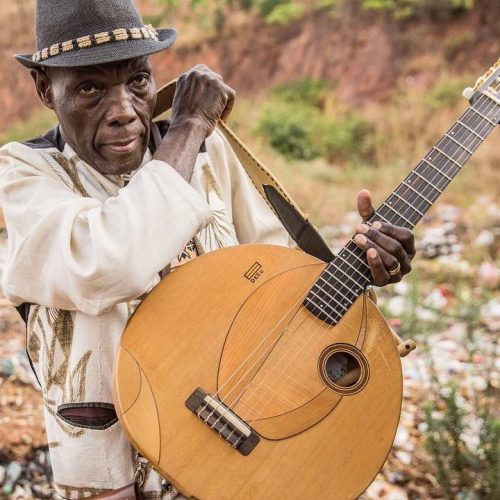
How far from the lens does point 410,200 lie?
1864 millimetres

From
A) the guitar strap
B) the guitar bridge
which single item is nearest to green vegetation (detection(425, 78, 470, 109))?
the guitar strap

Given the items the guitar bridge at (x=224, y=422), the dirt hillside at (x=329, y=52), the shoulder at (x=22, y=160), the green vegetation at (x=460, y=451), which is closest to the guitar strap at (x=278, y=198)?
the shoulder at (x=22, y=160)

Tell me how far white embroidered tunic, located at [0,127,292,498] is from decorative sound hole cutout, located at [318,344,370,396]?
47 cm

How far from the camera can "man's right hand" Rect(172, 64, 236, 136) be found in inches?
74.5

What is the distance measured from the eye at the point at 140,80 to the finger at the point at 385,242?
707 millimetres

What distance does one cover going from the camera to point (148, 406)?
1604 mm

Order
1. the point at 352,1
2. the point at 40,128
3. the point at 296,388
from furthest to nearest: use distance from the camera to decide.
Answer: the point at 352,1, the point at 40,128, the point at 296,388

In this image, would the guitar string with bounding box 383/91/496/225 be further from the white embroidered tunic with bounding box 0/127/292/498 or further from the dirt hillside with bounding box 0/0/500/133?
the dirt hillside with bounding box 0/0/500/133

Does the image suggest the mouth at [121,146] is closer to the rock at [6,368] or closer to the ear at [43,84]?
the ear at [43,84]

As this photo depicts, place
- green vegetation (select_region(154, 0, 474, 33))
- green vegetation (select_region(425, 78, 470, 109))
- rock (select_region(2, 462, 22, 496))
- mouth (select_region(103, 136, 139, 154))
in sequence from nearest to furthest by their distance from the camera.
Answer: mouth (select_region(103, 136, 139, 154)) < rock (select_region(2, 462, 22, 496)) < green vegetation (select_region(425, 78, 470, 109)) < green vegetation (select_region(154, 0, 474, 33))

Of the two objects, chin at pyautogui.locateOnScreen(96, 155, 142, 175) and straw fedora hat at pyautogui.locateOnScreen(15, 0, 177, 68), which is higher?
straw fedora hat at pyautogui.locateOnScreen(15, 0, 177, 68)

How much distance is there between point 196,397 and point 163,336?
0.17 meters

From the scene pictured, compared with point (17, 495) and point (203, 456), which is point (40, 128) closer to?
point (17, 495)

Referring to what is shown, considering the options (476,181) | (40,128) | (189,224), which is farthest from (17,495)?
(40,128)
